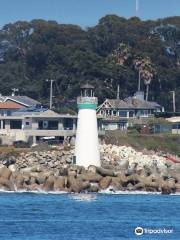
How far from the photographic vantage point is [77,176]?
76.5 m

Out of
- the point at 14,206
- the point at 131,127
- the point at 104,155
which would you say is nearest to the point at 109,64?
the point at 131,127

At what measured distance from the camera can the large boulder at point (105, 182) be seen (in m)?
76.7

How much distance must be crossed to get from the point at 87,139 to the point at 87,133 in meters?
0.37

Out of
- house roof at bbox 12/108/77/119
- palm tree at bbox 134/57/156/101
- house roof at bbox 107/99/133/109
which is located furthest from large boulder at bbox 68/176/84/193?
palm tree at bbox 134/57/156/101

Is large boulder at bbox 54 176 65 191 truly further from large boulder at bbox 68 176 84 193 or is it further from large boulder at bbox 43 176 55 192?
large boulder at bbox 68 176 84 193

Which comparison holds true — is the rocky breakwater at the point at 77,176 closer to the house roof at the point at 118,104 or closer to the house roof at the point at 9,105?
the house roof at the point at 9,105

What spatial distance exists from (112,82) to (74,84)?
3.98 meters

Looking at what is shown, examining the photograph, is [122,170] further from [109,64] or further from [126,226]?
[109,64]

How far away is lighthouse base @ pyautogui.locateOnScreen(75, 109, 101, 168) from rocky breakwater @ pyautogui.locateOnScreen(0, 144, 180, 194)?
31.7 inches

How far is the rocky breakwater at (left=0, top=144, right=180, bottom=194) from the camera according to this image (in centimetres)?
7606

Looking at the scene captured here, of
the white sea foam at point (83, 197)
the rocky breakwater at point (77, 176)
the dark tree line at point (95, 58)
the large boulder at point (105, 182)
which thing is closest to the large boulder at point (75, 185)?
the rocky breakwater at point (77, 176)

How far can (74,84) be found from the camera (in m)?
132

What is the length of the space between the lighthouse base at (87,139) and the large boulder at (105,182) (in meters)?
3.21

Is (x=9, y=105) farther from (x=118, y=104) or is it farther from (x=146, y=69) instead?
(x=146, y=69)
